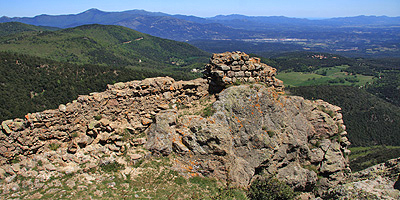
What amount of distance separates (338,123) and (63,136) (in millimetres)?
18408

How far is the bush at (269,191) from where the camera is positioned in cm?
1143

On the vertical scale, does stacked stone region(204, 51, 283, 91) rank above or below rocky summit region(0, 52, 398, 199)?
above

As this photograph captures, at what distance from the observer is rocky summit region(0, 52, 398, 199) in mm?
10148

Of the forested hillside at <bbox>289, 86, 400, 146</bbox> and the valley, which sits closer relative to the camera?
the valley

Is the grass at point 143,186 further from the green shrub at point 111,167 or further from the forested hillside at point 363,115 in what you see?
the forested hillside at point 363,115

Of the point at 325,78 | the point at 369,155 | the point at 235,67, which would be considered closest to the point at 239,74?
the point at 235,67

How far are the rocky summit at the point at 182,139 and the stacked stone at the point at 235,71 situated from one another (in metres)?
0.07

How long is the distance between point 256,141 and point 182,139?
4452mm

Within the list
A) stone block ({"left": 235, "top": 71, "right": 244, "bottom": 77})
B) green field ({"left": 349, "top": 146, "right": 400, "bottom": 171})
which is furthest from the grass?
green field ({"left": 349, "top": 146, "right": 400, "bottom": 171})

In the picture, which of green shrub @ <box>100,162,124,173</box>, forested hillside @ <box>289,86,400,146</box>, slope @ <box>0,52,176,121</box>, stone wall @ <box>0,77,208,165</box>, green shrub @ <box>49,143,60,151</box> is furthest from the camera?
forested hillside @ <box>289,86,400,146</box>

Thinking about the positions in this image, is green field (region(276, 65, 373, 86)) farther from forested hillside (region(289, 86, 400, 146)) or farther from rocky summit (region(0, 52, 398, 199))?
rocky summit (region(0, 52, 398, 199))

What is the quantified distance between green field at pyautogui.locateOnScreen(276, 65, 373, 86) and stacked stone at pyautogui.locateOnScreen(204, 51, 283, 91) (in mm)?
139334

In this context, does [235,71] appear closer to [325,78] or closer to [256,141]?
[256,141]

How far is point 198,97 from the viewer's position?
16391mm
